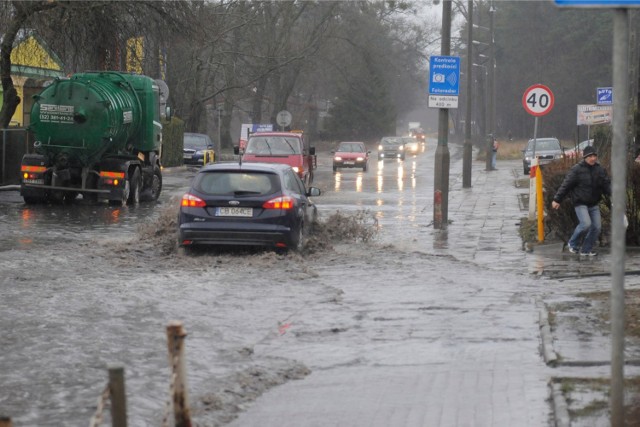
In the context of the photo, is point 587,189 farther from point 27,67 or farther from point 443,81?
point 27,67

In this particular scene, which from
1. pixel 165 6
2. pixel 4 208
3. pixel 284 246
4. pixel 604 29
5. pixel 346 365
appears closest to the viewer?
pixel 346 365

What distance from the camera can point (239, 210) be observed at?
16.0 meters

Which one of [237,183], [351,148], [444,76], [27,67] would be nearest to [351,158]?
[351,148]

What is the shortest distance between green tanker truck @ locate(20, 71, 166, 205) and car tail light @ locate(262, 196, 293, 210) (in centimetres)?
1118

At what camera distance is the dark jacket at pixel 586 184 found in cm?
1633

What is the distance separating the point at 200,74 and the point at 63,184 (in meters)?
33.6

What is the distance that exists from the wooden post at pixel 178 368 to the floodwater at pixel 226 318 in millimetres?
1317

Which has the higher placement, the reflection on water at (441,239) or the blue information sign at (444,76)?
the blue information sign at (444,76)

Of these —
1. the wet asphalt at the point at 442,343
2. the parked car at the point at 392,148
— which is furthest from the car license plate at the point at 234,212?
Answer: the parked car at the point at 392,148

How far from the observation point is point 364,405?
25.7 feet

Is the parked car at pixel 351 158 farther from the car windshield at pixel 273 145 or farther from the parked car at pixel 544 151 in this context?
the car windshield at pixel 273 145

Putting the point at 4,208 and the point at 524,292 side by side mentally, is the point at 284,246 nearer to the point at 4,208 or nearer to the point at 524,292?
the point at 524,292

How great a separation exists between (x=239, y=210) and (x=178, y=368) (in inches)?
403

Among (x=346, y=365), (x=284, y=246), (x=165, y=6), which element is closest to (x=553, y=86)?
(x=165, y=6)
